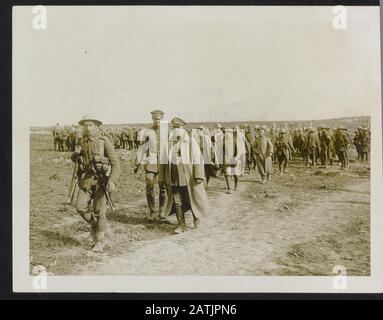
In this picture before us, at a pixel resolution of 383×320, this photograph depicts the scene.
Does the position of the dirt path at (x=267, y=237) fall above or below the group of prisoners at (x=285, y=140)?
below

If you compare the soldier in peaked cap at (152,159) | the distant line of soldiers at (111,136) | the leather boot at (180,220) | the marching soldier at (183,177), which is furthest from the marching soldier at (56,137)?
the leather boot at (180,220)

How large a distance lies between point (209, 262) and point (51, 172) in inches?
52.7

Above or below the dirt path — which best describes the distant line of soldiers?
above

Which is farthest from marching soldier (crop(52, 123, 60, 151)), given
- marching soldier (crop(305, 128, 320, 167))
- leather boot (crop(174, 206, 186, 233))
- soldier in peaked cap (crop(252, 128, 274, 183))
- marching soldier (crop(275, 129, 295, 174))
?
marching soldier (crop(305, 128, 320, 167))

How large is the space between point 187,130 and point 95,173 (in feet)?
2.47

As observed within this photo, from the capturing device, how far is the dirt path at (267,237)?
10.5 feet

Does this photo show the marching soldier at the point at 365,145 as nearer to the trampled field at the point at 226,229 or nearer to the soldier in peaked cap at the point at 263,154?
the trampled field at the point at 226,229

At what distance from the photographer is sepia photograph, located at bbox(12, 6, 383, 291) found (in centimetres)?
323

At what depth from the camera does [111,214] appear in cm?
326

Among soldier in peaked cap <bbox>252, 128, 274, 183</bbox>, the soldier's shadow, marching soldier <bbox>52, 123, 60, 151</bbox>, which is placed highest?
marching soldier <bbox>52, 123, 60, 151</bbox>

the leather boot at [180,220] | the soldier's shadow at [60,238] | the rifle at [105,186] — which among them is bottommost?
the soldier's shadow at [60,238]

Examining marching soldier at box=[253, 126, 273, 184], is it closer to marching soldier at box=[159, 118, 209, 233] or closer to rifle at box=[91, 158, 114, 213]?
marching soldier at box=[159, 118, 209, 233]
